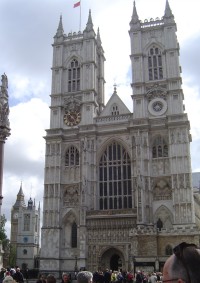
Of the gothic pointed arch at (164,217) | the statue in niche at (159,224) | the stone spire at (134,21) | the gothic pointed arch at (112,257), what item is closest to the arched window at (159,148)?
the gothic pointed arch at (164,217)

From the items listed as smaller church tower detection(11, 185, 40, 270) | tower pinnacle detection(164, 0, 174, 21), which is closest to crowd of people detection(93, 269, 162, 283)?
tower pinnacle detection(164, 0, 174, 21)

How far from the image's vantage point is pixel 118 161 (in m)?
41.9

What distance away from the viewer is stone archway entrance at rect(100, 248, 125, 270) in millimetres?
38156

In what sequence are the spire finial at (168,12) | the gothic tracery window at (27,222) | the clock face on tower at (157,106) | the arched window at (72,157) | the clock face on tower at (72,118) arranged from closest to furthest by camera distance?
the clock face on tower at (157,106), the arched window at (72,157), the clock face on tower at (72,118), the spire finial at (168,12), the gothic tracery window at (27,222)

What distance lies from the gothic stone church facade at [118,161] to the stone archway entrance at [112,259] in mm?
98

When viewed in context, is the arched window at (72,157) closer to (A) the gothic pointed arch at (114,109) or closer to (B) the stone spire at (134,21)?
(A) the gothic pointed arch at (114,109)

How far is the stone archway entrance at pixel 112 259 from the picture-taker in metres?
38.2

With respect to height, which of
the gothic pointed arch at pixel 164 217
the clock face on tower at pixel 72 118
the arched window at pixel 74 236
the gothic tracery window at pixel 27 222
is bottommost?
the arched window at pixel 74 236

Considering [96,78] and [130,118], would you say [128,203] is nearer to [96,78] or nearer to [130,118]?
[130,118]

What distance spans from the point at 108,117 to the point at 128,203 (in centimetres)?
965

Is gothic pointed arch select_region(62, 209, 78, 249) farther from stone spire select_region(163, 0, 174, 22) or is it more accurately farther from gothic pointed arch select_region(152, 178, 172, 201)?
stone spire select_region(163, 0, 174, 22)

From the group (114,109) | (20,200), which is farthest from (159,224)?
(20,200)

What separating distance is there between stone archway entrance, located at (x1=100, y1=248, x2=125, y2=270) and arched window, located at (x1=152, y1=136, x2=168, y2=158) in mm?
10342

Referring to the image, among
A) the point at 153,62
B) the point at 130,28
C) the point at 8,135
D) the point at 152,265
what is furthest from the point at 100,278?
the point at 130,28
